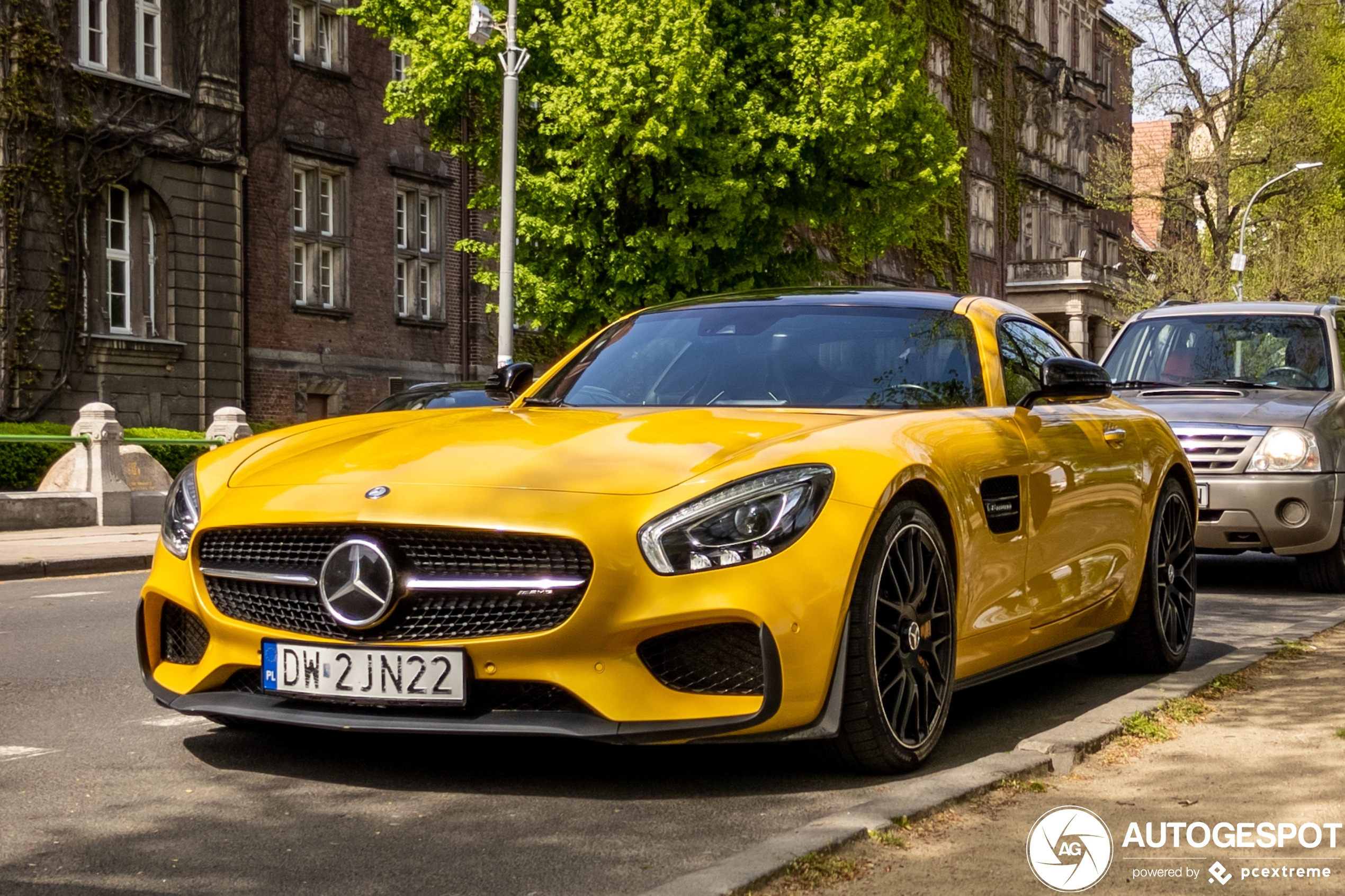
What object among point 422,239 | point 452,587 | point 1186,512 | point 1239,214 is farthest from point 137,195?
point 1239,214

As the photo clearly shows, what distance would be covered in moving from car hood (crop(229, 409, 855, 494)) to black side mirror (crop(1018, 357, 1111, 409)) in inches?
44.0

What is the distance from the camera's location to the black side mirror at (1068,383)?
20.9 ft

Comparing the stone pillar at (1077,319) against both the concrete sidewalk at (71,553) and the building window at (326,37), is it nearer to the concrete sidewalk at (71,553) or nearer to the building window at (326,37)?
the building window at (326,37)

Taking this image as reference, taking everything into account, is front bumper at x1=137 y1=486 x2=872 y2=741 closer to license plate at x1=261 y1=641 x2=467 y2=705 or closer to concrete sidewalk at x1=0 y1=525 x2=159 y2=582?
license plate at x1=261 y1=641 x2=467 y2=705

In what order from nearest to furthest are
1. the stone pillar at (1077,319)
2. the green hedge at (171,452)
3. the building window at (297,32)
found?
1. the green hedge at (171,452)
2. the building window at (297,32)
3. the stone pillar at (1077,319)

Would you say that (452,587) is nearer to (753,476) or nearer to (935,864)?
(753,476)

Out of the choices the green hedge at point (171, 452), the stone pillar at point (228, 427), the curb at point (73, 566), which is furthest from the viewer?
the stone pillar at point (228, 427)

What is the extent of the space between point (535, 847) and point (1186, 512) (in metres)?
4.60

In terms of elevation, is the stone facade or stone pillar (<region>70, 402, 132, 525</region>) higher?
the stone facade

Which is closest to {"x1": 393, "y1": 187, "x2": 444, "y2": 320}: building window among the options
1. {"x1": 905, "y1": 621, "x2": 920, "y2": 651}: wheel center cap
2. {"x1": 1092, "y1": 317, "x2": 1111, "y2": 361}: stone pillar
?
{"x1": 905, "y1": 621, "x2": 920, "y2": 651}: wheel center cap

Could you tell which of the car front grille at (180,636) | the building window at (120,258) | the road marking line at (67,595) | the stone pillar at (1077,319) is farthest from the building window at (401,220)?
the stone pillar at (1077,319)

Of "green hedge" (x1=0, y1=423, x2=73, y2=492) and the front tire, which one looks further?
"green hedge" (x1=0, y1=423, x2=73, y2=492)

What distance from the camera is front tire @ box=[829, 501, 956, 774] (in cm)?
491

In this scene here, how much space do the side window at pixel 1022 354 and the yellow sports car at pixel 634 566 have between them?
1.24 ft
